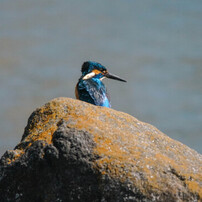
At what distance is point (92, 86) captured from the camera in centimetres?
748

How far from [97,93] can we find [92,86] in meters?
0.21

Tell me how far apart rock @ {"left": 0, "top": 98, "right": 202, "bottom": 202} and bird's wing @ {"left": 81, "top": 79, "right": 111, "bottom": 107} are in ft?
7.73

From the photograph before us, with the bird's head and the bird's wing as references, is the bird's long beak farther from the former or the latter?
the bird's wing

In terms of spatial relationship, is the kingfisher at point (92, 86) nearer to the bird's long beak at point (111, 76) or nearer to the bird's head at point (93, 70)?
the bird's head at point (93, 70)

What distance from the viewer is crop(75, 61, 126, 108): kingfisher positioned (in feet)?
23.8

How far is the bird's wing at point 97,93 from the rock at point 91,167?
236cm

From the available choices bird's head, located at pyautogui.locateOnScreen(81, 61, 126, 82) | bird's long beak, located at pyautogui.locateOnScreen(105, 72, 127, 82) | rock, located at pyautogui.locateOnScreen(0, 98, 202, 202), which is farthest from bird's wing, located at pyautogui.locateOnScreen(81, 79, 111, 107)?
rock, located at pyautogui.locateOnScreen(0, 98, 202, 202)

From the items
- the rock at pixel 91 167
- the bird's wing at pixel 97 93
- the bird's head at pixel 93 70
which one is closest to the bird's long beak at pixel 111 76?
the bird's head at pixel 93 70

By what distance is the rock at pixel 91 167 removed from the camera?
165 inches

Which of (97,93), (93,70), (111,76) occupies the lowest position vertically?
(97,93)

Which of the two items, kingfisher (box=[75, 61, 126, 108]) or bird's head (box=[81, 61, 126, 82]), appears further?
bird's head (box=[81, 61, 126, 82])

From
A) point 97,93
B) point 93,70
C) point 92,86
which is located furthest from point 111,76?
point 97,93

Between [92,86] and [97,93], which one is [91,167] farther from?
[92,86]

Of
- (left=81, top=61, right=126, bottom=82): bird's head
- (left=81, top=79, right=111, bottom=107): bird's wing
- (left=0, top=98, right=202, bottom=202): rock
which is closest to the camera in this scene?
(left=0, top=98, right=202, bottom=202): rock
